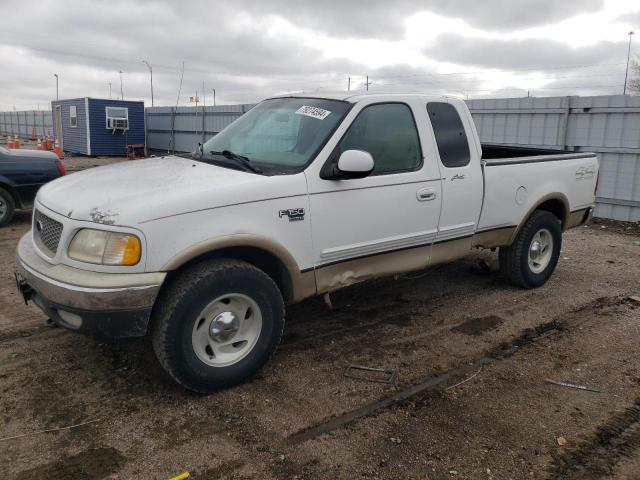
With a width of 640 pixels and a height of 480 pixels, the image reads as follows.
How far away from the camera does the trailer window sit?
26047 millimetres

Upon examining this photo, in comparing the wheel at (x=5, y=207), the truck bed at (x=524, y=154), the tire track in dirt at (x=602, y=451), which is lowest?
the tire track in dirt at (x=602, y=451)

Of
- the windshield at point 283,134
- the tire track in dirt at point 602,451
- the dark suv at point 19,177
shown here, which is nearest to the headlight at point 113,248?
the windshield at point 283,134

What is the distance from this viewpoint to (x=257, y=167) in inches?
155

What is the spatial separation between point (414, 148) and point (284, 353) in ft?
6.51

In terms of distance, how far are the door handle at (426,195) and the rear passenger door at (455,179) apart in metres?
0.14

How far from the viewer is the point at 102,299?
314 cm

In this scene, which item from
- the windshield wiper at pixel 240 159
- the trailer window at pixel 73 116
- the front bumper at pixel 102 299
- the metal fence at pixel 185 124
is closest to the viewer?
the front bumper at pixel 102 299

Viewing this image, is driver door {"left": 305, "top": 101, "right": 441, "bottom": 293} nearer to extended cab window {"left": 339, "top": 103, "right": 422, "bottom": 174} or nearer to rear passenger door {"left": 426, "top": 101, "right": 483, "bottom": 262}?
extended cab window {"left": 339, "top": 103, "right": 422, "bottom": 174}

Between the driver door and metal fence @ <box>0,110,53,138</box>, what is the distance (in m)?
40.4

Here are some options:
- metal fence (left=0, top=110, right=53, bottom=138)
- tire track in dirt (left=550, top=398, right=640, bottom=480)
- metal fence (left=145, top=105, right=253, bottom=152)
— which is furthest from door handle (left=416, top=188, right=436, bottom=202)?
metal fence (left=0, top=110, right=53, bottom=138)

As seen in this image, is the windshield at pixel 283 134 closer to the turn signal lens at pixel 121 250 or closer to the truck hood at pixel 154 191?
the truck hood at pixel 154 191

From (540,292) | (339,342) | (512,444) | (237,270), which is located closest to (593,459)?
(512,444)

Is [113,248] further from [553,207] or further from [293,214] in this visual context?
[553,207]

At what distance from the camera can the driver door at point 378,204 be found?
3.99 meters
